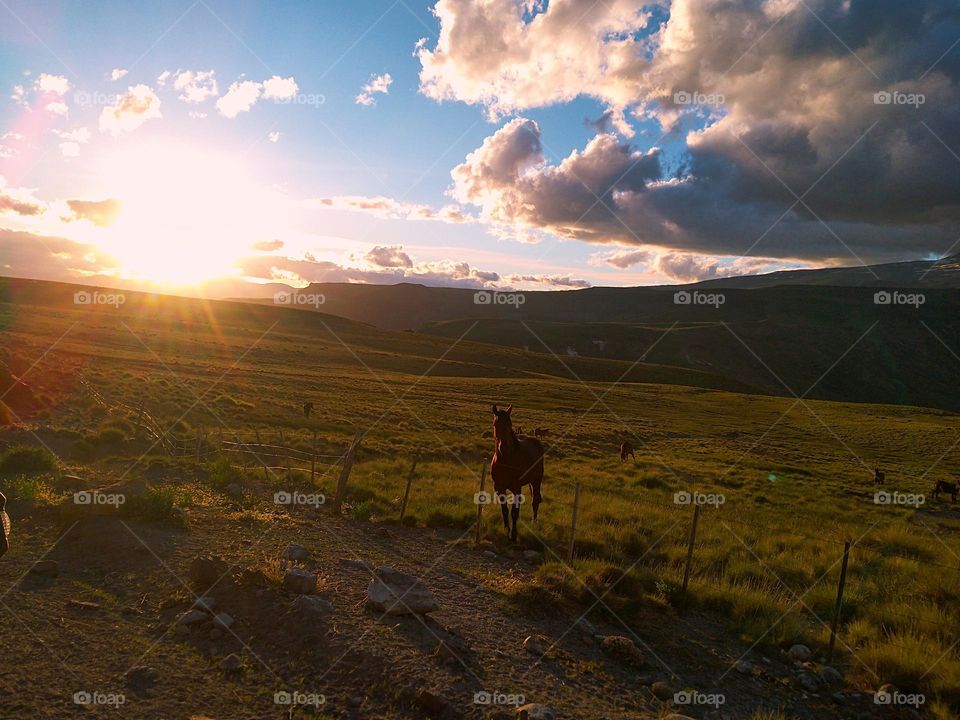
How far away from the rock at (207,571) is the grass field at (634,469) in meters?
4.72

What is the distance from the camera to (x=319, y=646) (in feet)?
22.7

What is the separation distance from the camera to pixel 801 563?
41.3 ft

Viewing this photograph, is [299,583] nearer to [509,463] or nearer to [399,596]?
[399,596]

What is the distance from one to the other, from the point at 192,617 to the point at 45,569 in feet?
9.59

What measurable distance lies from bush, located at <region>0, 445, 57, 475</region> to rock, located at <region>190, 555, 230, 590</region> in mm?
8950

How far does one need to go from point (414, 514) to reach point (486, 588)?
531cm

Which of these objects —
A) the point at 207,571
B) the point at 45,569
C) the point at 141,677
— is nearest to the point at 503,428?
the point at 207,571

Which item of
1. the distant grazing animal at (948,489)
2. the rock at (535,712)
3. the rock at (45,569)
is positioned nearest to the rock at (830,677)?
the rock at (535,712)

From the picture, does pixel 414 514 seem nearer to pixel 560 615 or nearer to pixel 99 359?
pixel 560 615

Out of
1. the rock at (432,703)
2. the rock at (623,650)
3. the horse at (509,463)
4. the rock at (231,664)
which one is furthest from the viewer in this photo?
the horse at (509,463)

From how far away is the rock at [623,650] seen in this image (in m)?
7.62

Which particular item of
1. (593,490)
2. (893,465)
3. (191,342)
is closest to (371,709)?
(593,490)

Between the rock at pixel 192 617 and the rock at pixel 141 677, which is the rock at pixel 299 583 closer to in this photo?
the rock at pixel 192 617

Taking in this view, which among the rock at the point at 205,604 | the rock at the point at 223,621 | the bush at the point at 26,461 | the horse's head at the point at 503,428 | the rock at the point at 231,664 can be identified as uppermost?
the horse's head at the point at 503,428
